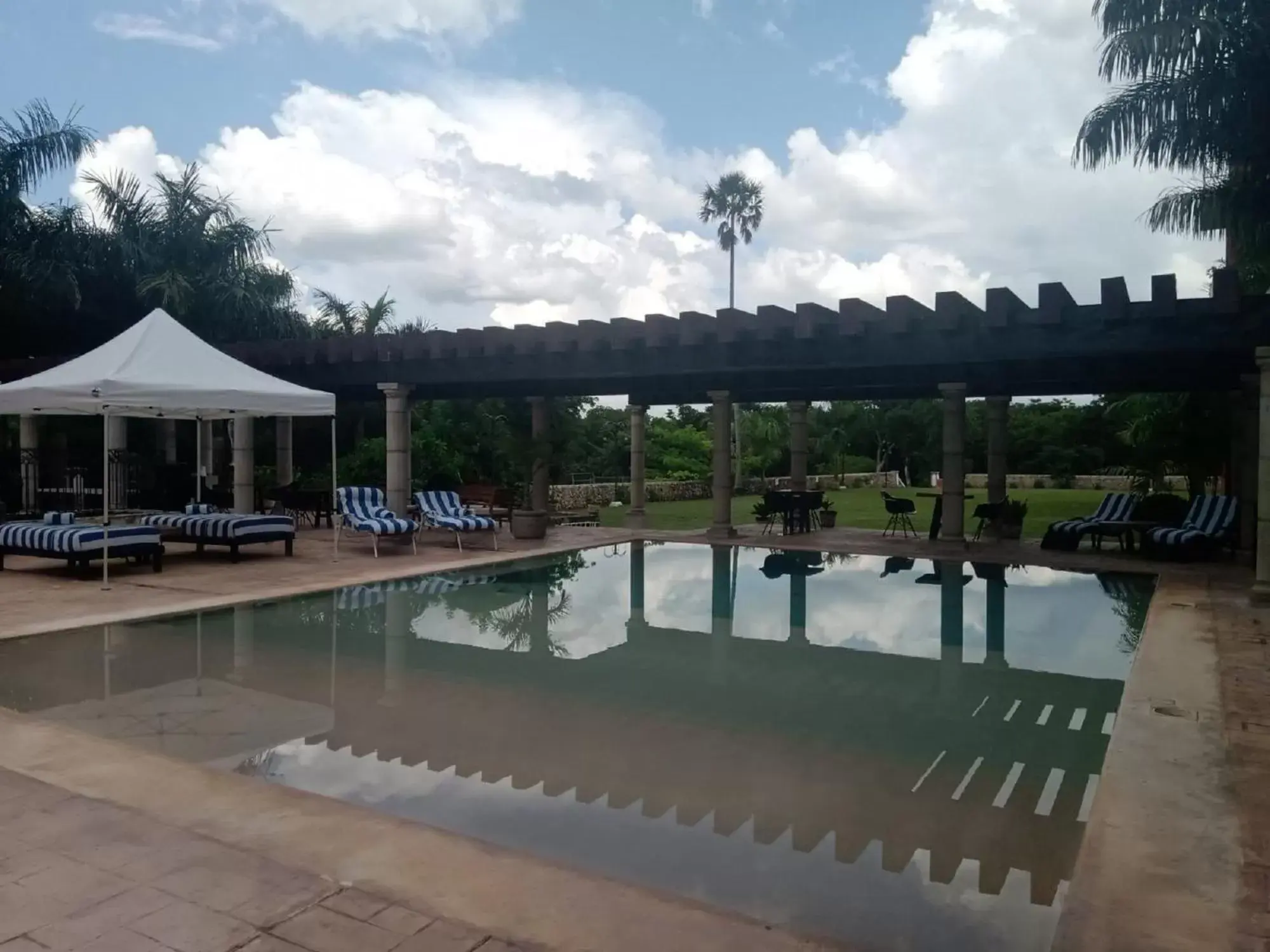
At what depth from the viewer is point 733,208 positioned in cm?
4022

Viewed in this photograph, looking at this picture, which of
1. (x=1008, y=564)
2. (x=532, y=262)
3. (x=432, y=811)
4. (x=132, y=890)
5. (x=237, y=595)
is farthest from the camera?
(x=532, y=262)

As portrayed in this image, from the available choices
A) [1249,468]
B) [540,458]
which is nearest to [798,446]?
[540,458]

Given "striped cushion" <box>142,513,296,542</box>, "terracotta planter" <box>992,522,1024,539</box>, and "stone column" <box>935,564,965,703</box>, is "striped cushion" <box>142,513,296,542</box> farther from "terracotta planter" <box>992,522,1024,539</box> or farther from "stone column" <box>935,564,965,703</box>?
"terracotta planter" <box>992,522,1024,539</box>

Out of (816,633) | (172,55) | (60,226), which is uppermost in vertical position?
(172,55)

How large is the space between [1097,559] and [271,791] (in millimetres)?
12930

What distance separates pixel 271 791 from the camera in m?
4.15

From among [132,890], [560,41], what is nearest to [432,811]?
[132,890]

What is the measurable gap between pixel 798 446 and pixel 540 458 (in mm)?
6475

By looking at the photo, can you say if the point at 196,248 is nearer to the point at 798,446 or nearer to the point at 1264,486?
the point at 798,446

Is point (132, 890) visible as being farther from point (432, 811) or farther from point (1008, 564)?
point (1008, 564)

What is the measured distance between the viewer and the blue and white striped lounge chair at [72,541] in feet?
34.8

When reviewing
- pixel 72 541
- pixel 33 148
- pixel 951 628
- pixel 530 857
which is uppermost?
pixel 33 148

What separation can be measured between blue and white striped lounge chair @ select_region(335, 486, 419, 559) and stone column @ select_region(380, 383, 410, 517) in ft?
6.15

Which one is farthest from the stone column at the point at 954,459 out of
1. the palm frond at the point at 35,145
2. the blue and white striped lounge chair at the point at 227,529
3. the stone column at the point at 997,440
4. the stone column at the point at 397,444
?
the palm frond at the point at 35,145
